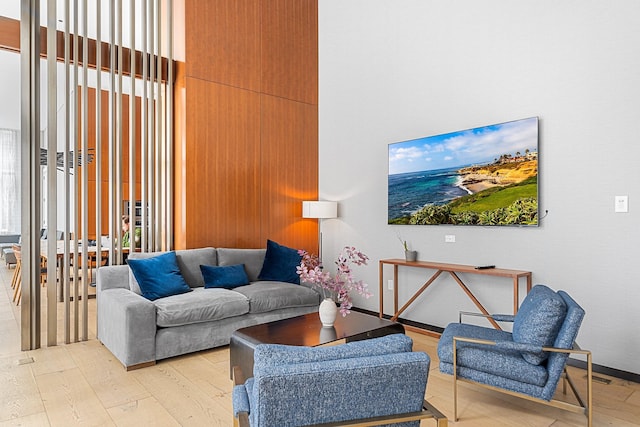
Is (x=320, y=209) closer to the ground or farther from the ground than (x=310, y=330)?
farther from the ground

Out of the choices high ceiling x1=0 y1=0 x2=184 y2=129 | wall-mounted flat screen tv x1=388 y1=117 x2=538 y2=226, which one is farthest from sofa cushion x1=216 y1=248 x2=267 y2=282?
high ceiling x1=0 y1=0 x2=184 y2=129

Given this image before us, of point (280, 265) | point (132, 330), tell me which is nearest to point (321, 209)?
point (280, 265)

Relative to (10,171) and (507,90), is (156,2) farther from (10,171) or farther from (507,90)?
(10,171)

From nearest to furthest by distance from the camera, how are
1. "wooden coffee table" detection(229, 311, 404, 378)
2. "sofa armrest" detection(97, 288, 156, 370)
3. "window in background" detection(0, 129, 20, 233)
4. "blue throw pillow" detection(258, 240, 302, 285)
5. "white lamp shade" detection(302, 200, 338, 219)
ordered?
"wooden coffee table" detection(229, 311, 404, 378) → "sofa armrest" detection(97, 288, 156, 370) → "blue throw pillow" detection(258, 240, 302, 285) → "white lamp shade" detection(302, 200, 338, 219) → "window in background" detection(0, 129, 20, 233)

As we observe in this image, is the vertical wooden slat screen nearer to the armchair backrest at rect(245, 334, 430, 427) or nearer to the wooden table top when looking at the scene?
the wooden table top

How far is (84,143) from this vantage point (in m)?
4.08

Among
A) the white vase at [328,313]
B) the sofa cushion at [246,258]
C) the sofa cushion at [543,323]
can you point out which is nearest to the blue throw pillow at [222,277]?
the sofa cushion at [246,258]

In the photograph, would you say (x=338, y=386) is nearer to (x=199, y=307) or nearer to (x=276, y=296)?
(x=199, y=307)

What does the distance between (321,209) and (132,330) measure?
2734mm

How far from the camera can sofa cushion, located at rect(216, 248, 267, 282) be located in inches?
182

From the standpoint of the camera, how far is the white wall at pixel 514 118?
10.4 ft

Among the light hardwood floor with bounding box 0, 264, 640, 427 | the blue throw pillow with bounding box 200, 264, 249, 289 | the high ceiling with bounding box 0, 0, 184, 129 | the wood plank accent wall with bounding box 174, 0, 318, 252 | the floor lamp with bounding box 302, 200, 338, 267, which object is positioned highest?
the high ceiling with bounding box 0, 0, 184, 129

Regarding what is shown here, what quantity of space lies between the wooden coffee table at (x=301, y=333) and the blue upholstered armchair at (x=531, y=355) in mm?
659

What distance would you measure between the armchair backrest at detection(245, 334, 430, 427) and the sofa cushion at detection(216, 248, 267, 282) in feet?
10.9
